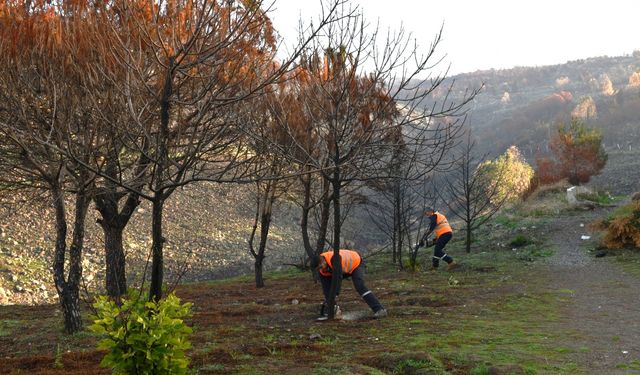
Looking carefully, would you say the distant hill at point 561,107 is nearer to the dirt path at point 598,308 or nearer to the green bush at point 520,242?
the green bush at point 520,242

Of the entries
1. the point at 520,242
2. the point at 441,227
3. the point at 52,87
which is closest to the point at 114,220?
the point at 52,87

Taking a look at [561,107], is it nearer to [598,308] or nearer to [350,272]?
[598,308]

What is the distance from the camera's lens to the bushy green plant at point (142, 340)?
3.85 metres

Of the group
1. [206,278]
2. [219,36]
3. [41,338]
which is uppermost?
[219,36]

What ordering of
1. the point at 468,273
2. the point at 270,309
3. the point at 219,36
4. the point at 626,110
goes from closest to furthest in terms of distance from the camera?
the point at 219,36 → the point at 270,309 → the point at 468,273 → the point at 626,110

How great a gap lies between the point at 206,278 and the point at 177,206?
11251 mm

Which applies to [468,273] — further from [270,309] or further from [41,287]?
[41,287]

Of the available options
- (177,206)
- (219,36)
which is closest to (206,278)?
(177,206)

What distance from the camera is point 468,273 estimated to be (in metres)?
14.0

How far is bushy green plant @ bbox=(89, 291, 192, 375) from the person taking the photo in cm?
385

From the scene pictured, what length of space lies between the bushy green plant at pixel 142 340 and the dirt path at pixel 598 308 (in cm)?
400

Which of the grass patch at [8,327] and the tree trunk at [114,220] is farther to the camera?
the tree trunk at [114,220]

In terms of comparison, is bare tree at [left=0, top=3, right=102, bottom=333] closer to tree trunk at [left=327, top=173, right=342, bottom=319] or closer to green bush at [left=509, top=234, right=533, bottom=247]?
tree trunk at [left=327, top=173, right=342, bottom=319]

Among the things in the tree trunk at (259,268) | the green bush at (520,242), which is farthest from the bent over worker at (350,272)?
the green bush at (520,242)
